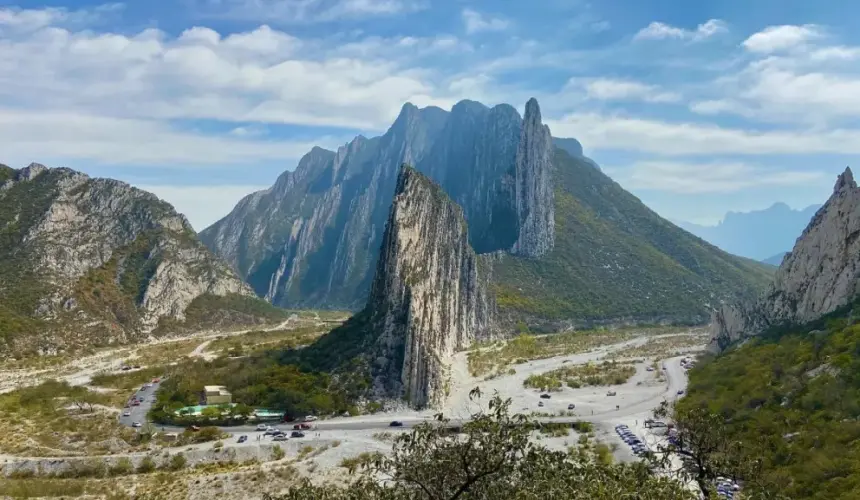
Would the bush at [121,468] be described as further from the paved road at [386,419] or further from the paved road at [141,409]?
the paved road at [141,409]

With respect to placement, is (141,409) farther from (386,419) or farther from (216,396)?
(386,419)

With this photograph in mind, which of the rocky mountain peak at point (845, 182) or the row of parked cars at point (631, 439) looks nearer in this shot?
the row of parked cars at point (631, 439)

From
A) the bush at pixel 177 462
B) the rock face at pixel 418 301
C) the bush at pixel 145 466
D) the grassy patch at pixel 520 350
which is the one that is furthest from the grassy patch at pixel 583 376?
the bush at pixel 145 466

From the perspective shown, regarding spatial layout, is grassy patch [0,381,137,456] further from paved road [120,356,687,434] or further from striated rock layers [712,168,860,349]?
A: striated rock layers [712,168,860,349]

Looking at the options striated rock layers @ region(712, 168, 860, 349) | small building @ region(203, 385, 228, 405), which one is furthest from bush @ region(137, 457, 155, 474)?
striated rock layers @ region(712, 168, 860, 349)

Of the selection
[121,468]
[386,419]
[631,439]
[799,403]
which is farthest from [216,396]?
[799,403]
